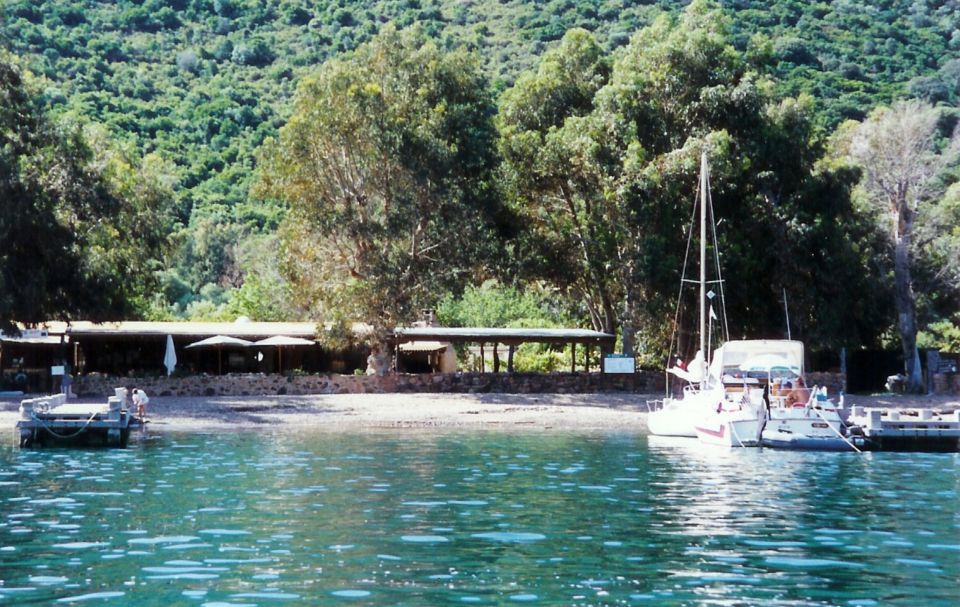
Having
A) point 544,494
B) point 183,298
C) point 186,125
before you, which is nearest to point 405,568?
point 544,494

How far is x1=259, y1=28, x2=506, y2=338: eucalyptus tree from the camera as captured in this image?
5547 cm

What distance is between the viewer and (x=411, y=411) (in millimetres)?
51031

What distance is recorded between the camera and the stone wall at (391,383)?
54.5 meters

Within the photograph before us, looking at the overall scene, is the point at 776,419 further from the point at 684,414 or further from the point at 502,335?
the point at 502,335

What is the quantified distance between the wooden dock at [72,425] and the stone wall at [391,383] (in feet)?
45.8

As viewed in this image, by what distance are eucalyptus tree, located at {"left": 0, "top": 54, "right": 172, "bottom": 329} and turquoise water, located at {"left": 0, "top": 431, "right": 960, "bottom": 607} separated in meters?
14.1

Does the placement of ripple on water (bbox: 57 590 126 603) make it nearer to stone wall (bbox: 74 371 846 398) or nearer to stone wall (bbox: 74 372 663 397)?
stone wall (bbox: 74 371 846 398)

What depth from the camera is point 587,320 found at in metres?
70.2

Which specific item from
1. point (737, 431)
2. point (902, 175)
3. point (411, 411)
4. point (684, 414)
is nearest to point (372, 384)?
point (411, 411)

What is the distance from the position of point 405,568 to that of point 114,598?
386 cm

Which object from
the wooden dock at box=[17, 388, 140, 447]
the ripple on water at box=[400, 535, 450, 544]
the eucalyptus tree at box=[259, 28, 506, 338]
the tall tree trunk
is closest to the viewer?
the ripple on water at box=[400, 535, 450, 544]

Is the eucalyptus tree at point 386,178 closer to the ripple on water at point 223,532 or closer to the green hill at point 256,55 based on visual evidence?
the ripple on water at point 223,532

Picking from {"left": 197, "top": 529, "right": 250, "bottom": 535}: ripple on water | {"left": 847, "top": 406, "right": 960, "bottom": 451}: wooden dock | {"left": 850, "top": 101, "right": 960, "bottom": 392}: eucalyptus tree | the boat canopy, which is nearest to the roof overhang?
{"left": 850, "top": 101, "right": 960, "bottom": 392}: eucalyptus tree

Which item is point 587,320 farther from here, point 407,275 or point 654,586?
point 654,586
